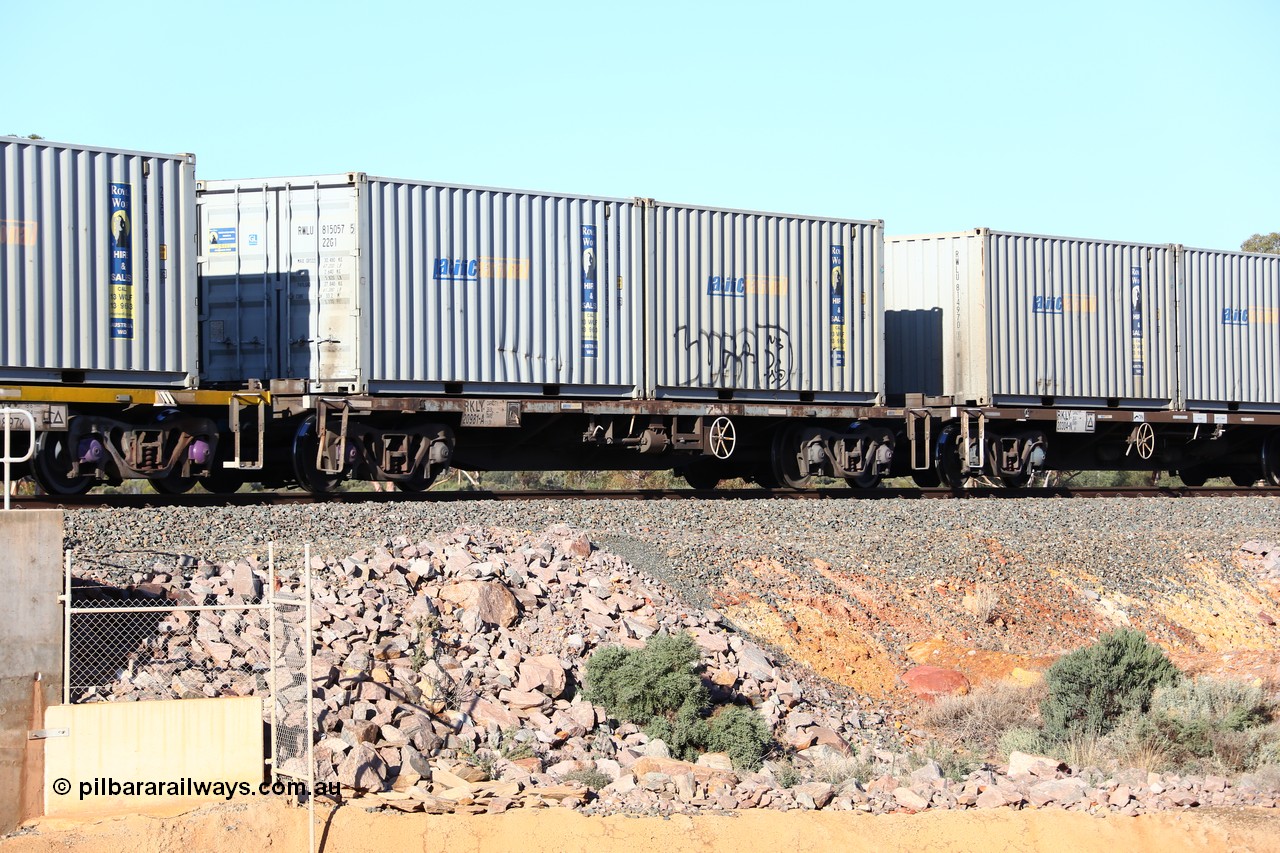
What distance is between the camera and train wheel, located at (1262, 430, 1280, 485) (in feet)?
73.9

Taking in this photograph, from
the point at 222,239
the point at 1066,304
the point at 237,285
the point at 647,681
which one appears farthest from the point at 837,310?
the point at 647,681

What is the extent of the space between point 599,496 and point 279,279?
483cm

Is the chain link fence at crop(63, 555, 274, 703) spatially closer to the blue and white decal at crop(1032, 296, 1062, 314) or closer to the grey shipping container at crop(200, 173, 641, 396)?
the grey shipping container at crop(200, 173, 641, 396)

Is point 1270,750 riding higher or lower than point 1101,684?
lower

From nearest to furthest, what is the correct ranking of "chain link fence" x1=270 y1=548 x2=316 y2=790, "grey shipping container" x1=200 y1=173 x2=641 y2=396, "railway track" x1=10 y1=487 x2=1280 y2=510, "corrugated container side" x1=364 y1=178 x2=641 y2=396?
"chain link fence" x1=270 y1=548 x2=316 y2=790, "railway track" x1=10 y1=487 x2=1280 y2=510, "grey shipping container" x1=200 y1=173 x2=641 y2=396, "corrugated container side" x1=364 y1=178 x2=641 y2=396

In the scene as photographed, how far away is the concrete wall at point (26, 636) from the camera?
8.48m

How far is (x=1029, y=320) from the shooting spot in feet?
65.8

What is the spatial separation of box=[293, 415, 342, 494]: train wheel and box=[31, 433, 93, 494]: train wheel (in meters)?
2.46

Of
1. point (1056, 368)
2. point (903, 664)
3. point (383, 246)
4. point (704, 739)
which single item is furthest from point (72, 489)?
point (1056, 368)

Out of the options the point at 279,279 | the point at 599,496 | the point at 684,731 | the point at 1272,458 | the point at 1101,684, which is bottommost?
the point at 684,731

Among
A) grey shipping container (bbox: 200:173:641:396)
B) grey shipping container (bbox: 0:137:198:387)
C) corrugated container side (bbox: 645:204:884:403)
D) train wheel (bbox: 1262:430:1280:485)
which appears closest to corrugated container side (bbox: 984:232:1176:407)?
corrugated container side (bbox: 645:204:884:403)

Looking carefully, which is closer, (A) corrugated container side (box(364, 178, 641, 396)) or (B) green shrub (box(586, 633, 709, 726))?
(B) green shrub (box(586, 633, 709, 726))

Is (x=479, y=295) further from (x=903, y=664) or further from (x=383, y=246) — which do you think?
(x=903, y=664)

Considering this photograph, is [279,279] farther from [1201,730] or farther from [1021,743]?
[1201,730]
